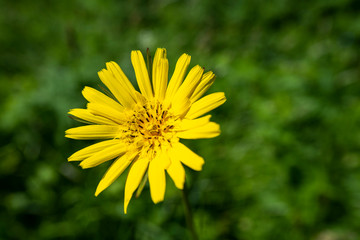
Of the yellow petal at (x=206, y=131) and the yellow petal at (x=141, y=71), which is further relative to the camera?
the yellow petal at (x=141, y=71)

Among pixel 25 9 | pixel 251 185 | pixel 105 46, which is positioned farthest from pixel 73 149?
pixel 25 9

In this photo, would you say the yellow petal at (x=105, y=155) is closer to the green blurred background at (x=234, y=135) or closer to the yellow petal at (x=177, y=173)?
the yellow petal at (x=177, y=173)

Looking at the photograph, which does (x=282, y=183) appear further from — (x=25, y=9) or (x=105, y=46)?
(x=25, y=9)

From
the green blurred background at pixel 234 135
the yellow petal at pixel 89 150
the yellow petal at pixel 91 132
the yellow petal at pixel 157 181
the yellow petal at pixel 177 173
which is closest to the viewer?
the yellow petal at pixel 177 173

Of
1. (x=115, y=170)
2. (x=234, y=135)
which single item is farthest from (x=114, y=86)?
(x=234, y=135)

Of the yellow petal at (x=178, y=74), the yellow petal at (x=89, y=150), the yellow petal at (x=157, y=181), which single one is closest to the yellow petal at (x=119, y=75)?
the yellow petal at (x=178, y=74)
